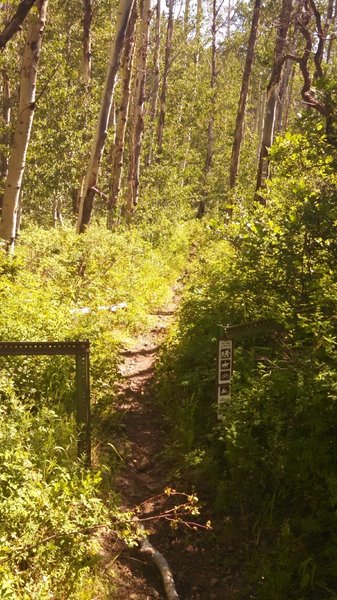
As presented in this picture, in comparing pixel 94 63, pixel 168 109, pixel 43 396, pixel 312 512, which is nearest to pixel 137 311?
pixel 43 396

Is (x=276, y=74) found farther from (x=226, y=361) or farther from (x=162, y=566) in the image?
(x=162, y=566)

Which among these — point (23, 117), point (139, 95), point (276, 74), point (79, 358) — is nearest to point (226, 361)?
point (79, 358)

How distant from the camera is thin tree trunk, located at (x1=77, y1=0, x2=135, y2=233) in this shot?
9.57 meters

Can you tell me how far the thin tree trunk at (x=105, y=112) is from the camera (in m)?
9.57

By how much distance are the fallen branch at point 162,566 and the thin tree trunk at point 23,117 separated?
4974 mm

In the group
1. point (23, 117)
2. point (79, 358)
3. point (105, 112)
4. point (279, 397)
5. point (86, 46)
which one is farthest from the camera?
point (86, 46)

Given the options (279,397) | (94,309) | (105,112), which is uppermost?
(105,112)

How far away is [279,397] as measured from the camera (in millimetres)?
4316

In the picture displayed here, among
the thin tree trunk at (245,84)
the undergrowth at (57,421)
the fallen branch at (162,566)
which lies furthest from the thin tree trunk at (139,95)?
the fallen branch at (162,566)

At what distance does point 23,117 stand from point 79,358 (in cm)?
485

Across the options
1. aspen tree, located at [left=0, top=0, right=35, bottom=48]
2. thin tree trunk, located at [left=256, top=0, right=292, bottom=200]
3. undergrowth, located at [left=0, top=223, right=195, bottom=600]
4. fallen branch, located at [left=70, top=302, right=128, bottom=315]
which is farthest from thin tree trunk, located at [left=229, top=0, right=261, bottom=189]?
aspen tree, located at [left=0, top=0, right=35, bottom=48]

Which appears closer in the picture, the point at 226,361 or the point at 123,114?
the point at 226,361

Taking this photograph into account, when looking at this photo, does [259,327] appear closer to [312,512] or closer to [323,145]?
[312,512]

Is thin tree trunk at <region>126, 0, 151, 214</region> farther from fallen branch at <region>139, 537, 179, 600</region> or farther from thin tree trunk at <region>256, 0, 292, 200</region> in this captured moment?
fallen branch at <region>139, 537, 179, 600</region>
